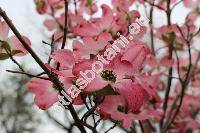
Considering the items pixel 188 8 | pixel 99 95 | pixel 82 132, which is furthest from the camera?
pixel 188 8

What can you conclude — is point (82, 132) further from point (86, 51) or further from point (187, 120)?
point (187, 120)

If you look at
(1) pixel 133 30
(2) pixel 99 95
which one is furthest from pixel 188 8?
(2) pixel 99 95

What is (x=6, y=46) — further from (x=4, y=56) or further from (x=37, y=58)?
(x=37, y=58)

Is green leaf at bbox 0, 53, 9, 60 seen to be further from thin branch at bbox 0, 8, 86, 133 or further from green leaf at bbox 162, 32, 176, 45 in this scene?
green leaf at bbox 162, 32, 176, 45

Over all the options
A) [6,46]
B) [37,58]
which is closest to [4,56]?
[6,46]

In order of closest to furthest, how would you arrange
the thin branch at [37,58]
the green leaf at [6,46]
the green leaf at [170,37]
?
the thin branch at [37,58] < the green leaf at [6,46] < the green leaf at [170,37]

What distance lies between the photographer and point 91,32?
4.55 feet

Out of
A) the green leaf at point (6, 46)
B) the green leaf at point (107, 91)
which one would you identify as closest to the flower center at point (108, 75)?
the green leaf at point (107, 91)

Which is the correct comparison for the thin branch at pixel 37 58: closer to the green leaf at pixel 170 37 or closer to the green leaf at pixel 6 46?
the green leaf at pixel 6 46

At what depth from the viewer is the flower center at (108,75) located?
39.2 inches

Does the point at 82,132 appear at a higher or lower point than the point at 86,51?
lower

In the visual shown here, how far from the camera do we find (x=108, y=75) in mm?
1017

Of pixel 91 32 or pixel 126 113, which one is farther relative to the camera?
pixel 91 32

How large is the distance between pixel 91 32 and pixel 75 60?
0.36 m
